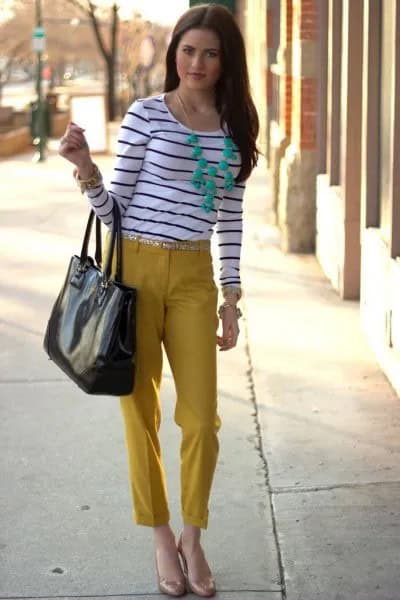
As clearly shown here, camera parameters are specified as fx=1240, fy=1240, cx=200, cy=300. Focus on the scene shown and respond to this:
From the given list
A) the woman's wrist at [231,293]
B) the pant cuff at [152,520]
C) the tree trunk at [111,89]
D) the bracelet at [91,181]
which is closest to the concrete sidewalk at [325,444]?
the pant cuff at [152,520]

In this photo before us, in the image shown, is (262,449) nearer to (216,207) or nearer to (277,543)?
(277,543)

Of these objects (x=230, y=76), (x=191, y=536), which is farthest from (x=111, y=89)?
(x=191, y=536)

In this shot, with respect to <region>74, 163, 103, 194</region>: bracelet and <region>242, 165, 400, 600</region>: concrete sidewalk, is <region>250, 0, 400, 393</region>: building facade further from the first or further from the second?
<region>74, 163, 103, 194</region>: bracelet

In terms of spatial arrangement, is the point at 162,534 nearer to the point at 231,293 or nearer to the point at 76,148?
the point at 231,293

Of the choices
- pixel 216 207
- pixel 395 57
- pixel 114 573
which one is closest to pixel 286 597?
pixel 114 573

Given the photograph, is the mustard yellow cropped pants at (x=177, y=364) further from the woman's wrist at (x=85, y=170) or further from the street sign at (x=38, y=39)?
the street sign at (x=38, y=39)

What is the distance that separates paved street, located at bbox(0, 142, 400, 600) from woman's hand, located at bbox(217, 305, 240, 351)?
2.73 ft

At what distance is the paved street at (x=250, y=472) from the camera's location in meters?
4.43

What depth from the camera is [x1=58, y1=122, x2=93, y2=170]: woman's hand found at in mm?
3746

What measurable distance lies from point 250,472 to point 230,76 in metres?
2.18

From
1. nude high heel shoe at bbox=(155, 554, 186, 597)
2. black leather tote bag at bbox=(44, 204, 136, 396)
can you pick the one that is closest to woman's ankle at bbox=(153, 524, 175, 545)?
nude high heel shoe at bbox=(155, 554, 186, 597)

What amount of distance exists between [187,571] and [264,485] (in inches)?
47.7

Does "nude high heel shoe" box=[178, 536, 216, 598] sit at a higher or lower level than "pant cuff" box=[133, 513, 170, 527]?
lower

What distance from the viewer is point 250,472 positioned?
5594mm
